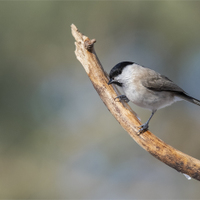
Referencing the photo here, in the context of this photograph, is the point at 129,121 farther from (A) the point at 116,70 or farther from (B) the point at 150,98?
(A) the point at 116,70

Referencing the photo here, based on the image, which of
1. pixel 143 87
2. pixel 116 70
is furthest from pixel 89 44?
pixel 143 87

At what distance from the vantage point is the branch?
1.75 metres

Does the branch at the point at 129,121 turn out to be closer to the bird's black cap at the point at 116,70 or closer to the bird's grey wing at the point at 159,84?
the bird's black cap at the point at 116,70

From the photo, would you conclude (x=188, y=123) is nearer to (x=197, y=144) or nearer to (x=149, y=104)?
(x=197, y=144)

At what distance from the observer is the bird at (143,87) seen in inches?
78.7

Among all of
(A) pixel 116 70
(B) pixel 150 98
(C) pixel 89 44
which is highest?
(C) pixel 89 44

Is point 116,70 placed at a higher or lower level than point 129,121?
higher

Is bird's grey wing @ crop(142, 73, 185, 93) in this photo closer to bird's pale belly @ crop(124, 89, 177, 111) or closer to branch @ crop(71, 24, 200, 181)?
bird's pale belly @ crop(124, 89, 177, 111)

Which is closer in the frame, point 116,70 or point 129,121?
point 129,121

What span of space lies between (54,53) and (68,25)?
1.20 ft

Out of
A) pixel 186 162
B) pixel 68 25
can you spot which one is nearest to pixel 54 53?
pixel 68 25

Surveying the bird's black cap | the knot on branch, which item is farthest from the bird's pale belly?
the knot on branch

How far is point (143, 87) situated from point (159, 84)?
142 mm

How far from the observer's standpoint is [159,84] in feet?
6.84
